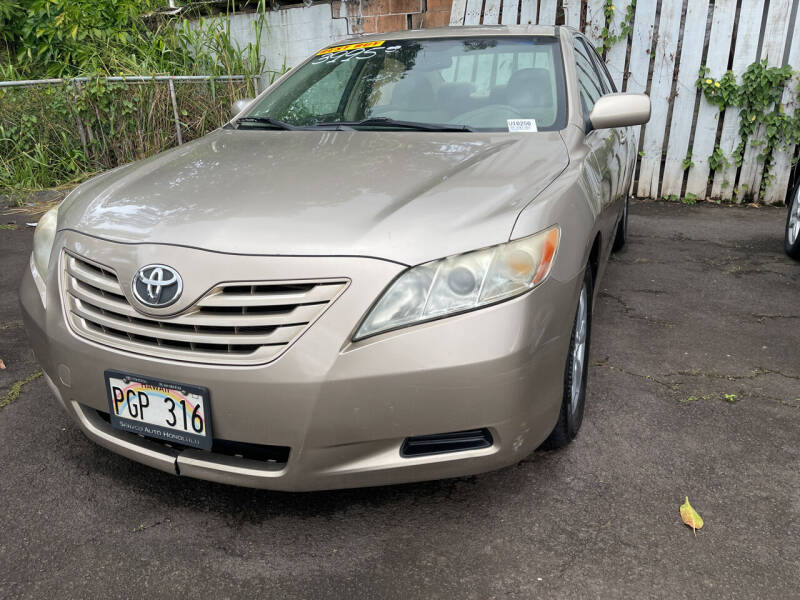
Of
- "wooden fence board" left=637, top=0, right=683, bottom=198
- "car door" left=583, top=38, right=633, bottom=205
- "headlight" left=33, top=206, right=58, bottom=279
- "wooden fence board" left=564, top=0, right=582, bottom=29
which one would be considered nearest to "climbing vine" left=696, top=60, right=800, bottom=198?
"wooden fence board" left=637, top=0, right=683, bottom=198

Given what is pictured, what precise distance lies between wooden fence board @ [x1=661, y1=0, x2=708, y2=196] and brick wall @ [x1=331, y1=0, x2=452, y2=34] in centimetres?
231

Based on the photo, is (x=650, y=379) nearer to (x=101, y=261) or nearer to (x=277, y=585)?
(x=277, y=585)

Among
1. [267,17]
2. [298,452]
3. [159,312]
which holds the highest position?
[267,17]

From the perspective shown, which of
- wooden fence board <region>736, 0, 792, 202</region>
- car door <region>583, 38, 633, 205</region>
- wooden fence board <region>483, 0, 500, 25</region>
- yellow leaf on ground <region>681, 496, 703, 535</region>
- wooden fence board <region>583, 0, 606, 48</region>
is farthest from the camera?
wooden fence board <region>483, 0, 500, 25</region>

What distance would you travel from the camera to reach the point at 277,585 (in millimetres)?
1753

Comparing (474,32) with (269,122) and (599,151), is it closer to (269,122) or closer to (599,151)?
(599,151)

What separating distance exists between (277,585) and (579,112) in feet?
6.74

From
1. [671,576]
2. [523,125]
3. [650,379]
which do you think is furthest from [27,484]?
[650,379]

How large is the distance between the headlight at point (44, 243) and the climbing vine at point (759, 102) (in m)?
5.56

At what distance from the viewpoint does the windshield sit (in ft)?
8.99

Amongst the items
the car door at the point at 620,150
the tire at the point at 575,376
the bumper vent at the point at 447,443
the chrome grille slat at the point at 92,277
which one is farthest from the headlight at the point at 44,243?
the car door at the point at 620,150

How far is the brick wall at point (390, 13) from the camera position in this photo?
269 inches

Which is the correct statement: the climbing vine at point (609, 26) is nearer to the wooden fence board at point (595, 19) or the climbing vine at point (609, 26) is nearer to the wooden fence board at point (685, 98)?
the wooden fence board at point (595, 19)

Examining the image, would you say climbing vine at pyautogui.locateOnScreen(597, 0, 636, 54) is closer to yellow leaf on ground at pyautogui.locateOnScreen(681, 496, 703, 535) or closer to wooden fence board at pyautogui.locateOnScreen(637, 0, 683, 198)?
wooden fence board at pyautogui.locateOnScreen(637, 0, 683, 198)
